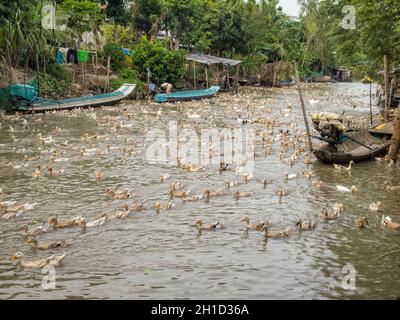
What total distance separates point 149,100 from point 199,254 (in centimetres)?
3198

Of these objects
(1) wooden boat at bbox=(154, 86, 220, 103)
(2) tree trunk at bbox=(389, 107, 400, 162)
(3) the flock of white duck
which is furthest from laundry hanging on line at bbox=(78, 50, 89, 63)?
(2) tree trunk at bbox=(389, 107, 400, 162)

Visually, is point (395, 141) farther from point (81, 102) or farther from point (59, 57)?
point (59, 57)

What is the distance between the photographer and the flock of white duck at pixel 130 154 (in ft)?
38.0

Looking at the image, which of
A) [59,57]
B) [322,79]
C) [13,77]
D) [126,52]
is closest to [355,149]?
[13,77]

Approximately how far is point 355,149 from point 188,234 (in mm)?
11151

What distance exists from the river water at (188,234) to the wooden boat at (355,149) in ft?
1.34

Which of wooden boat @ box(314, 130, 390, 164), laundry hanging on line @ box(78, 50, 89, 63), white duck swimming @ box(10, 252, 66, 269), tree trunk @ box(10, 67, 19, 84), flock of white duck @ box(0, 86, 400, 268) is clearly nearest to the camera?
white duck swimming @ box(10, 252, 66, 269)

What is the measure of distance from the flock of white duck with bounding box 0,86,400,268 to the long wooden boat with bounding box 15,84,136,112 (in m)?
0.94

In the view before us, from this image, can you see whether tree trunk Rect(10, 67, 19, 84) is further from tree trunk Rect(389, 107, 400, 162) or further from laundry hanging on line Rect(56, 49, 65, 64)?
tree trunk Rect(389, 107, 400, 162)

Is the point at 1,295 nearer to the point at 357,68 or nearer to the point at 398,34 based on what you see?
the point at 398,34

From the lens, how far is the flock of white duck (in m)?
11.6

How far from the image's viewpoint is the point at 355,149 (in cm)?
2012

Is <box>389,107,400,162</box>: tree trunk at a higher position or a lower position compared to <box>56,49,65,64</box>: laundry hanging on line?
lower

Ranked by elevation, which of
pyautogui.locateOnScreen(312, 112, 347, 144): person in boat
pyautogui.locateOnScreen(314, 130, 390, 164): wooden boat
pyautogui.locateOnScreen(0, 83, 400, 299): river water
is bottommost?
pyautogui.locateOnScreen(0, 83, 400, 299): river water
